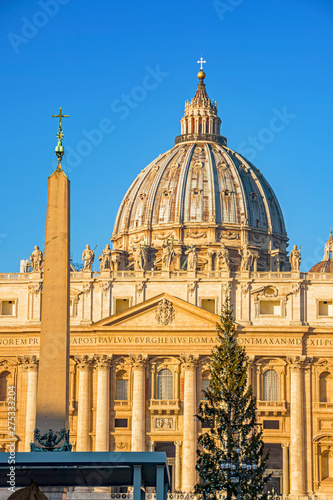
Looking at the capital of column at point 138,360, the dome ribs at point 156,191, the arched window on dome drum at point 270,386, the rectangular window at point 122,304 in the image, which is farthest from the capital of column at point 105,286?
the dome ribs at point 156,191

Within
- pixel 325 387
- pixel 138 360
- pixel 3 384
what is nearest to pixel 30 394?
pixel 3 384

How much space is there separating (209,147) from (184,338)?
48357 mm

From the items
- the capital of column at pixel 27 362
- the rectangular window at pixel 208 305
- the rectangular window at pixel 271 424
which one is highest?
the rectangular window at pixel 208 305

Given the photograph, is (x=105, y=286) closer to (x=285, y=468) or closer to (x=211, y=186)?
(x=285, y=468)

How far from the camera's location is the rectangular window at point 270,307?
87.9m

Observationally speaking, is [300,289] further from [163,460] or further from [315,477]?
[163,460]

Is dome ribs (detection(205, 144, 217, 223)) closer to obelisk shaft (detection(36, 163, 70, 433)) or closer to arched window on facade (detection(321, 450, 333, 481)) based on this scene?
arched window on facade (detection(321, 450, 333, 481))

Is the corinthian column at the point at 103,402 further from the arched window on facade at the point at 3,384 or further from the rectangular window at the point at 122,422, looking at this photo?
the arched window on facade at the point at 3,384

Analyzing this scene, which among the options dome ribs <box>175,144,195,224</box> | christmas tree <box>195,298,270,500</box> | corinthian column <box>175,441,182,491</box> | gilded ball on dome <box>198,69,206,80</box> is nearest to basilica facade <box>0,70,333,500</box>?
corinthian column <box>175,441,182,491</box>

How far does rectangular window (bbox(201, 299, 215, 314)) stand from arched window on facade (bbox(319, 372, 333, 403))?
953cm

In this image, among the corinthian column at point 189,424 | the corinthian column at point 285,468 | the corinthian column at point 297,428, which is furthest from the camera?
the corinthian column at point 285,468

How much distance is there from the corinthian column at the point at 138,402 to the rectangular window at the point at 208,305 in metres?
Answer: 5.89

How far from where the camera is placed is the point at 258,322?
87.6m

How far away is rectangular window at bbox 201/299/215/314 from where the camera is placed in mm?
88188
